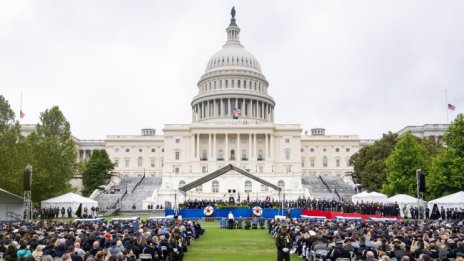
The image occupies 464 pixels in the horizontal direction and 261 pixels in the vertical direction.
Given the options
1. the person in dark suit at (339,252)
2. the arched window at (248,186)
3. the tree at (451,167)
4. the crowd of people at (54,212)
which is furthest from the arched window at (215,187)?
the person in dark suit at (339,252)

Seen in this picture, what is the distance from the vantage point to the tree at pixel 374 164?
76812 millimetres

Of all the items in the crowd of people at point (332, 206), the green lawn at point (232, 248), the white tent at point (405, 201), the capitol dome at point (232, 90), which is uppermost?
the capitol dome at point (232, 90)

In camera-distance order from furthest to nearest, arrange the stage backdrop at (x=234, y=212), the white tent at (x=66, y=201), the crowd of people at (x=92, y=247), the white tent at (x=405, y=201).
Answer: the white tent at (x=405, y=201) → the stage backdrop at (x=234, y=212) → the white tent at (x=66, y=201) → the crowd of people at (x=92, y=247)

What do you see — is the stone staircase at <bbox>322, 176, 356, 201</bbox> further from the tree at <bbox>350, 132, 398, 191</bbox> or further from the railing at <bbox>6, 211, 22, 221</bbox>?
the railing at <bbox>6, 211, 22, 221</bbox>

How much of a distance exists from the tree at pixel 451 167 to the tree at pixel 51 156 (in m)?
38.5

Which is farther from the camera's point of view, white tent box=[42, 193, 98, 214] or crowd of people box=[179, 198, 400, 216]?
crowd of people box=[179, 198, 400, 216]

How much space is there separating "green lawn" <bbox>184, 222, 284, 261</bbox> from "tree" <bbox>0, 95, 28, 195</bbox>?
2301 centimetres

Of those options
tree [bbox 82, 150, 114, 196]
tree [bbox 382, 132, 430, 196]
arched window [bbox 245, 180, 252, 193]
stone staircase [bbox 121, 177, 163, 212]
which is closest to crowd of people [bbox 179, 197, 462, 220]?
tree [bbox 382, 132, 430, 196]

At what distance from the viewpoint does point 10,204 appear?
41.7 metres

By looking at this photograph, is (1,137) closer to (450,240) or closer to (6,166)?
(6,166)

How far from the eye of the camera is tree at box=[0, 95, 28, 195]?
4625cm

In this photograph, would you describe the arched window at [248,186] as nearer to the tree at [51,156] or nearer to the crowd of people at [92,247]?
the tree at [51,156]

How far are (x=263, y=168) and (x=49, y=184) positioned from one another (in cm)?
6410

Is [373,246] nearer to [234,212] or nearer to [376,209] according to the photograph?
[234,212]
